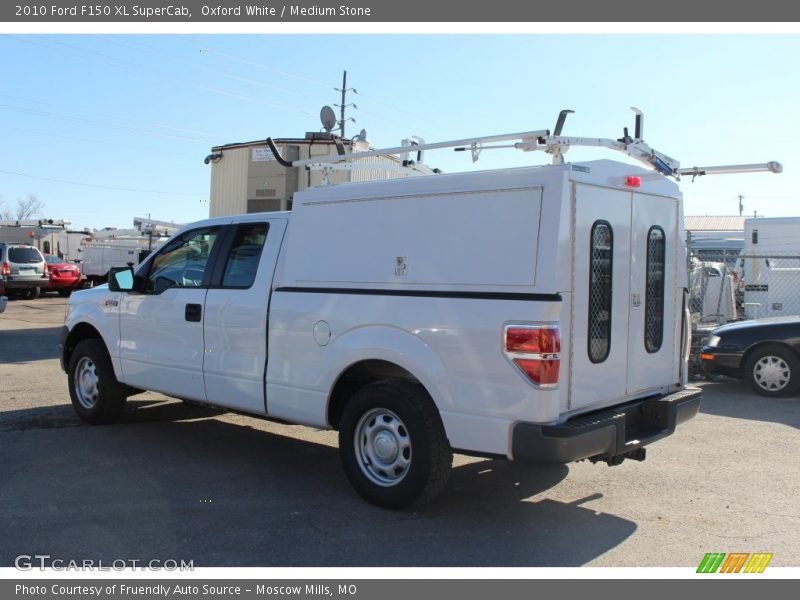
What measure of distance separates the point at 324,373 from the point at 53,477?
7.50 ft

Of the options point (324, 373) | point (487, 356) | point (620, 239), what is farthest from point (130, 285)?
point (620, 239)

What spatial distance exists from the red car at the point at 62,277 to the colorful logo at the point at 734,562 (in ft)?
85.5

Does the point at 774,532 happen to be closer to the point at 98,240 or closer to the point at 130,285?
the point at 130,285

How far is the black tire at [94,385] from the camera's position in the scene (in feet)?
23.9

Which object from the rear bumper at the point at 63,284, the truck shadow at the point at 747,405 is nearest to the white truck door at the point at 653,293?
the truck shadow at the point at 747,405

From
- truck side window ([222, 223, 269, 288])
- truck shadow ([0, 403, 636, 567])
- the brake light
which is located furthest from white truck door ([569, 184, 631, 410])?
truck side window ([222, 223, 269, 288])

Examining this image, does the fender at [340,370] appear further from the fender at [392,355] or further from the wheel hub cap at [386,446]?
the wheel hub cap at [386,446]

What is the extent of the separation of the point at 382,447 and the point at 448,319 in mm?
1057

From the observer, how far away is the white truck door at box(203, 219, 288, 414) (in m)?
5.80

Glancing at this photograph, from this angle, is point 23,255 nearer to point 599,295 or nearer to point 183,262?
point 183,262

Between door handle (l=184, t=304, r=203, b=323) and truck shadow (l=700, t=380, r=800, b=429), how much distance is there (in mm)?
5865

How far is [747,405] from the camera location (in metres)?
9.05

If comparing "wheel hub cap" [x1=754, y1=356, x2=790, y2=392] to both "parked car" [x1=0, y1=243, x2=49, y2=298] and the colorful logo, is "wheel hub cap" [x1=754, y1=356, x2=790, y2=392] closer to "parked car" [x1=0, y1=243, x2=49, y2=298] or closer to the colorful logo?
the colorful logo

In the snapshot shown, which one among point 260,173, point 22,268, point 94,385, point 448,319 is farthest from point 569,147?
point 22,268
